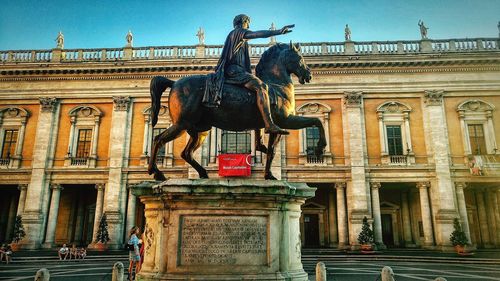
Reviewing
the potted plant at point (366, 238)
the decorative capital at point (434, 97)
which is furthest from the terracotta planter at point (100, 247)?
the decorative capital at point (434, 97)

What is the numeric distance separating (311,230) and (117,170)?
1513 centimetres

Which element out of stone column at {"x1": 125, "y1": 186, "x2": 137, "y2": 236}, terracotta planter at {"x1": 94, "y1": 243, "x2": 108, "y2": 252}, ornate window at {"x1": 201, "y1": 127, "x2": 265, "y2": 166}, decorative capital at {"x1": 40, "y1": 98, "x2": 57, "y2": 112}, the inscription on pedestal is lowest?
terracotta planter at {"x1": 94, "y1": 243, "x2": 108, "y2": 252}

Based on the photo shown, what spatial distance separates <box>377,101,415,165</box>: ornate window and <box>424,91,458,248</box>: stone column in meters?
1.39

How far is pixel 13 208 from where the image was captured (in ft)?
92.9

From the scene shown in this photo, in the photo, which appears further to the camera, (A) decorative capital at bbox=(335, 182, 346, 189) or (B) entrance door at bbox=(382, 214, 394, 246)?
(B) entrance door at bbox=(382, 214, 394, 246)

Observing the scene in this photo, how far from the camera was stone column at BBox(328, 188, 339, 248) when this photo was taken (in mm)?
25688

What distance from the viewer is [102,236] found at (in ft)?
74.8

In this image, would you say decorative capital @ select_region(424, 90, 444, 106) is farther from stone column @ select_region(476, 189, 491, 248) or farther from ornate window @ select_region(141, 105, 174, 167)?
ornate window @ select_region(141, 105, 174, 167)

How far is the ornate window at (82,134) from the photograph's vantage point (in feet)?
84.7

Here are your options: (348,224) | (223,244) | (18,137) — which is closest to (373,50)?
(348,224)

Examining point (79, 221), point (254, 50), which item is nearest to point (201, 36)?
point (254, 50)

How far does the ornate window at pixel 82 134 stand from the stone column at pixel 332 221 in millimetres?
17951

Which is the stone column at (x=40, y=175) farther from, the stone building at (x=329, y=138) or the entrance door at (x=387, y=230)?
the entrance door at (x=387, y=230)

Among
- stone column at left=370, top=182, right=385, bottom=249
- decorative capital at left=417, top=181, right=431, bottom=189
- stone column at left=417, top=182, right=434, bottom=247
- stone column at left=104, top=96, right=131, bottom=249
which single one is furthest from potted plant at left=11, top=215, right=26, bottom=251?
decorative capital at left=417, top=181, right=431, bottom=189
